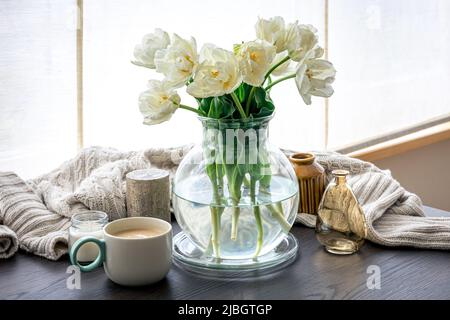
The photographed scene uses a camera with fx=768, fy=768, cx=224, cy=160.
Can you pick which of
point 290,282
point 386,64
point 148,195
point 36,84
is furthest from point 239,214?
point 386,64

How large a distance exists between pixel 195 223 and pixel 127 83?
2.50 ft

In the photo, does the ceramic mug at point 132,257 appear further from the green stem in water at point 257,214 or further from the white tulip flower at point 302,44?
the white tulip flower at point 302,44

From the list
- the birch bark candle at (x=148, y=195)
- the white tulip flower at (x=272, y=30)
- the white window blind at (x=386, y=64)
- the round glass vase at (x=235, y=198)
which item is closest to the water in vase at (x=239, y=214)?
the round glass vase at (x=235, y=198)

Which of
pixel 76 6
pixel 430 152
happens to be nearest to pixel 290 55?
pixel 76 6

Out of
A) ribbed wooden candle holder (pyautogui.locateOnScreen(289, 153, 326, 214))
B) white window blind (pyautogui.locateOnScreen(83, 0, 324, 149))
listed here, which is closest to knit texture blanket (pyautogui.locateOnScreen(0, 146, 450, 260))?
ribbed wooden candle holder (pyautogui.locateOnScreen(289, 153, 326, 214))

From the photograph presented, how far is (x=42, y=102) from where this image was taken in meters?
1.87

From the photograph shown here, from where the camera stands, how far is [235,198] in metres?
1.30

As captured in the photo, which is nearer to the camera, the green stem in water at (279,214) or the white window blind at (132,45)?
the green stem in water at (279,214)

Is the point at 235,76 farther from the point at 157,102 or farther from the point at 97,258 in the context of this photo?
the point at 97,258

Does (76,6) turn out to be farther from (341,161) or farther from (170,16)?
(341,161)

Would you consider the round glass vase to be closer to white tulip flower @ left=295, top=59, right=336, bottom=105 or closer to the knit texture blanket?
white tulip flower @ left=295, top=59, right=336, bottom=105

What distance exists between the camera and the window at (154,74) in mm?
→ 1839

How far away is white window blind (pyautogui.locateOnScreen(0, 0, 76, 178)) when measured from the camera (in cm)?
180

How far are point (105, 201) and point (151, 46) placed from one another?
367mm
